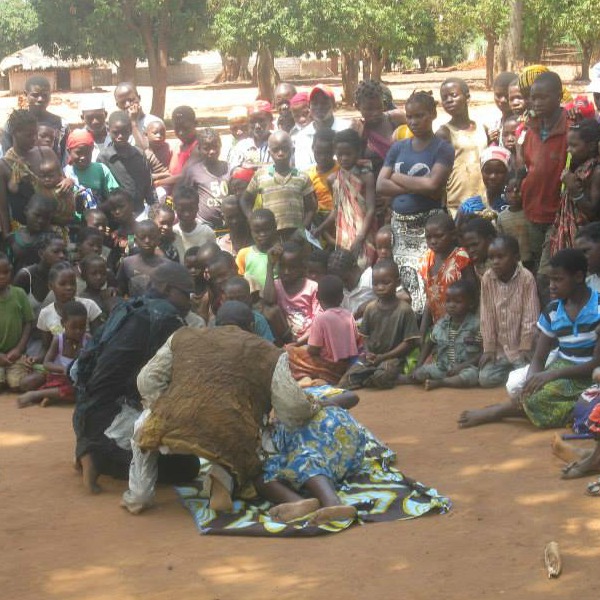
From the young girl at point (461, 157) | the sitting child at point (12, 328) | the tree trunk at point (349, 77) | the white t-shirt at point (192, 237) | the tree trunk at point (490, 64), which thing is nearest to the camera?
the sitting child at point (12, 328)

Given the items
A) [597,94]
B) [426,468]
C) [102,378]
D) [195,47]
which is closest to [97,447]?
[102,378]

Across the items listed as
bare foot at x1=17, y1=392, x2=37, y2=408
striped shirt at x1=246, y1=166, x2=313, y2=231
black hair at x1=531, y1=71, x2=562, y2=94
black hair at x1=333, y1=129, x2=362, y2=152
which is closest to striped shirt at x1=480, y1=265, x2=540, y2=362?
black hair at x1=531, y1=71, x2=562, y2=94

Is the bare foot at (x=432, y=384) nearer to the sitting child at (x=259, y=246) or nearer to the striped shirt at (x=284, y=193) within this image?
the sitting child at (x=259, y=246)

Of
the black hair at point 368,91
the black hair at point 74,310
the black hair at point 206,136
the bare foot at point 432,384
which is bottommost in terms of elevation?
the bare foot at point 432,384

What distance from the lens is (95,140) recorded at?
1044cm

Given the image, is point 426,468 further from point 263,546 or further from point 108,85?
point 108,85

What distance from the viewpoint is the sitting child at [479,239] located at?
7988mm

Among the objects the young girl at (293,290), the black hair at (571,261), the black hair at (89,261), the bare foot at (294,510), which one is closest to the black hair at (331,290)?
the young girl at (293,290)

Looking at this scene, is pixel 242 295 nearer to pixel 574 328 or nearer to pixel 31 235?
pixel 31 235

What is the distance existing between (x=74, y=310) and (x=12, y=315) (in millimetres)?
678

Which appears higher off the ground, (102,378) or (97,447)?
(102,378)

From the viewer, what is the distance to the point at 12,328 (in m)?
8.64

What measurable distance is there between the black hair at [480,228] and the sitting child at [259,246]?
179cm

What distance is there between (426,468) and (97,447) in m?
1.85
